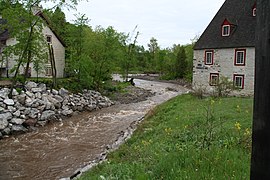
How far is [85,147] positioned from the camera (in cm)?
1219

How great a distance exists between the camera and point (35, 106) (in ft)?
58.5

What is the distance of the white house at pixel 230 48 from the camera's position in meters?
22.1

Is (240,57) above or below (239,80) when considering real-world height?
above

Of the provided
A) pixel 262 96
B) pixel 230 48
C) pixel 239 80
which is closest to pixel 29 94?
pixel 230 48

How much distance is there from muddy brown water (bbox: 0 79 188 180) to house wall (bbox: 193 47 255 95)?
30.8 feet

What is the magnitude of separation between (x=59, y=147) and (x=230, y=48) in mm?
17035

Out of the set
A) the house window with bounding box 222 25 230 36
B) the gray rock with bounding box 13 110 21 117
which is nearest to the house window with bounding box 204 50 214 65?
the house window with bounding box 222 25 230 36

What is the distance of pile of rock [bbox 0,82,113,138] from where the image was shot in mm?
15242

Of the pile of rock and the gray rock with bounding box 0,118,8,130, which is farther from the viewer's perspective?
the pile of rock

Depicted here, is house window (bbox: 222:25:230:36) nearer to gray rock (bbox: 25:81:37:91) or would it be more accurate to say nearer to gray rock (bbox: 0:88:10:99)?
gray rock (bbox: 25:81:37:91)

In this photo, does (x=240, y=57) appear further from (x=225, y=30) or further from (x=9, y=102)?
(x=9, y=102)

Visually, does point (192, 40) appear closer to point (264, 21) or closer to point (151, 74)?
point (151, 74)

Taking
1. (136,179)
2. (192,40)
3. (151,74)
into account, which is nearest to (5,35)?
(136,179)

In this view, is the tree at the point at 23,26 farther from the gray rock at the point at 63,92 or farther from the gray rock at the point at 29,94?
the gray rock at the point at 63,92
